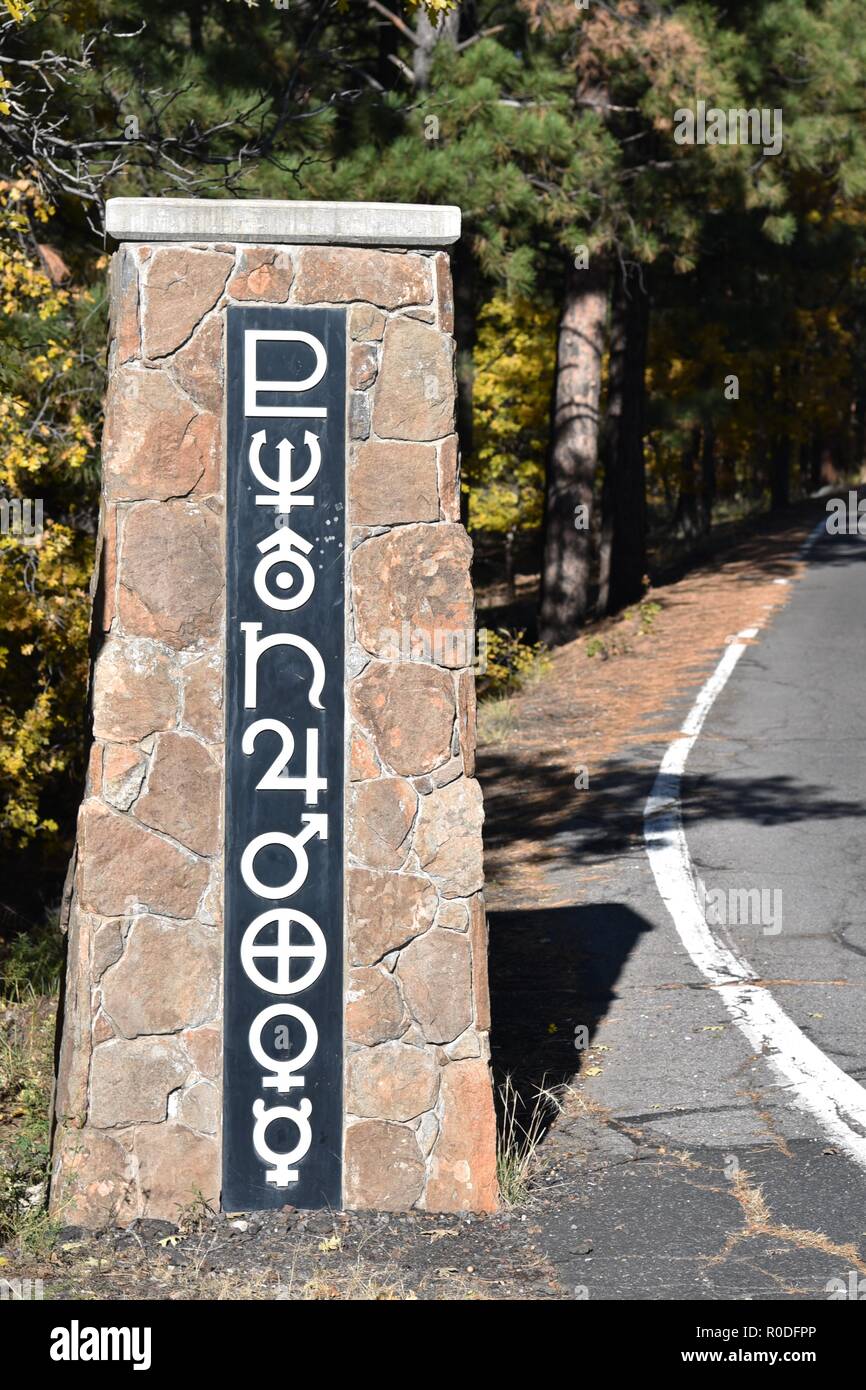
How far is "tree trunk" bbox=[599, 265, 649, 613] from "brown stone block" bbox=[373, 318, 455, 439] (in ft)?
60.2

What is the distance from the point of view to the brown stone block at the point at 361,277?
5.60m

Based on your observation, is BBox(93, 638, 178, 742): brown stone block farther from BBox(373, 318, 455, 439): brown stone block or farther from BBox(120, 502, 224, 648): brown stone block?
BBox(373, 318, 455, 439): brown stone block

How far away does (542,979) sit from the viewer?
27.2ft

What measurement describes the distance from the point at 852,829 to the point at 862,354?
45289mm

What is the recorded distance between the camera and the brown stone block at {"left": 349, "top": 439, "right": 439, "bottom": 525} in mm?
5633

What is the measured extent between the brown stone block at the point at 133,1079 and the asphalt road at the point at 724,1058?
139cm

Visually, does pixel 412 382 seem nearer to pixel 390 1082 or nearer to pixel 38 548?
pixel 390 1082

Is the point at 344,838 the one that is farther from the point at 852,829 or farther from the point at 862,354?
the point at 862,354

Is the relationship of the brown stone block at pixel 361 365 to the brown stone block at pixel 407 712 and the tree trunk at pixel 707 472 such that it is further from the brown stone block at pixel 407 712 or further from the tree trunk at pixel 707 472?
the tree trunk at pixel 707 472

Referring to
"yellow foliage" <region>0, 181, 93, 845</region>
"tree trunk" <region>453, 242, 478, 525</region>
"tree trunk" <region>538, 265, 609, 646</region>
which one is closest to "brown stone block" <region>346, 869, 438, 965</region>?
→ "yellow foliage" <region>0, 181, 93, 845</region>

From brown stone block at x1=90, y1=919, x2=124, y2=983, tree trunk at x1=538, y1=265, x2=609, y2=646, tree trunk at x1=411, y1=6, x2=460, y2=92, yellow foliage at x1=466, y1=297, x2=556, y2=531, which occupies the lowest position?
brown stone block at x1=90, y1=919, x2=124, y2=983

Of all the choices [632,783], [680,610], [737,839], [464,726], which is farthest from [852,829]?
[680,610]

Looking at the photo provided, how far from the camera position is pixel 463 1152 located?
564cm

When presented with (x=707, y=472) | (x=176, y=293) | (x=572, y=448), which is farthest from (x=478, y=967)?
(x=707, y=472)
